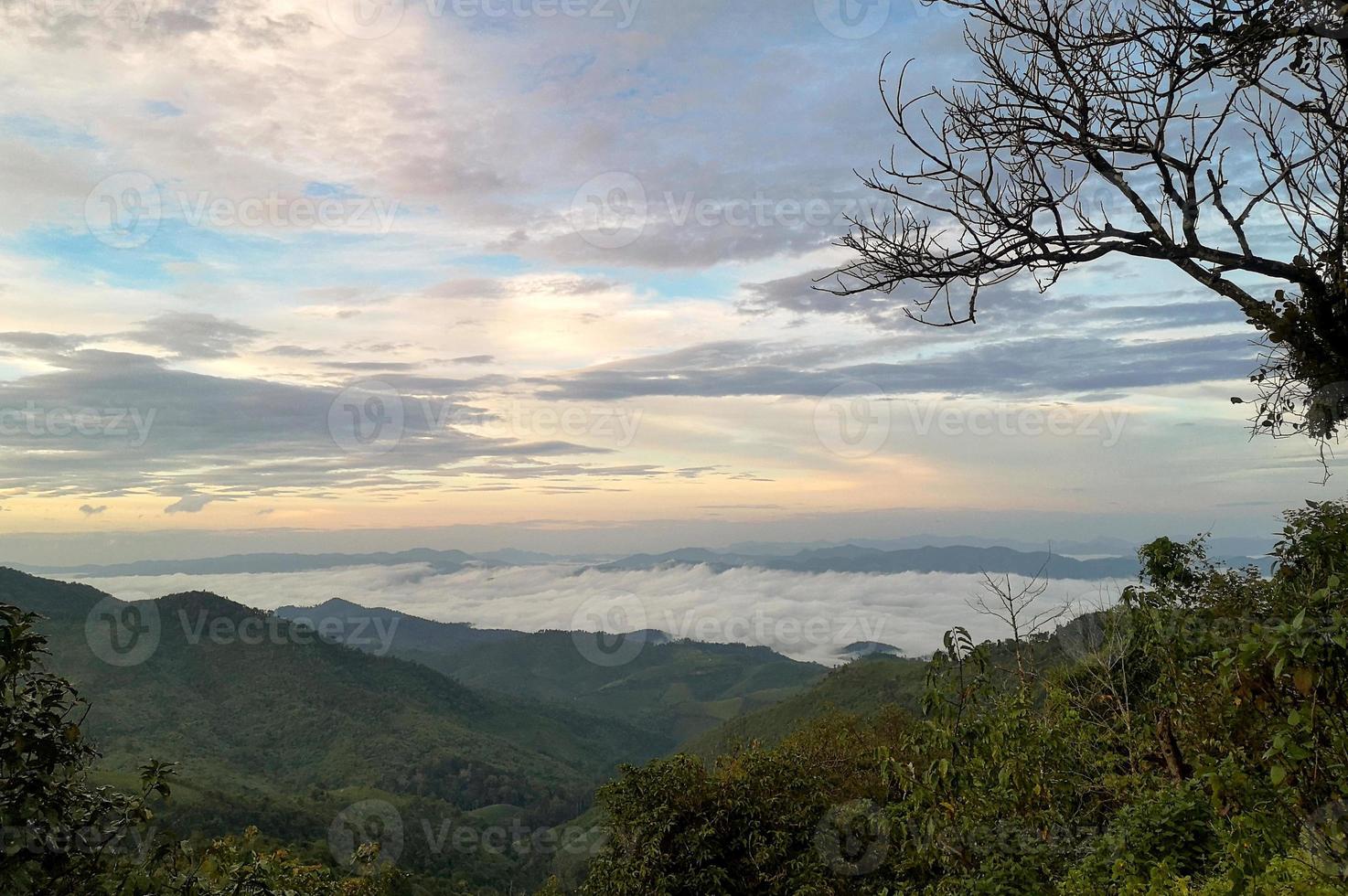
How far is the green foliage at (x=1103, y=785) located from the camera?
4.05 metres

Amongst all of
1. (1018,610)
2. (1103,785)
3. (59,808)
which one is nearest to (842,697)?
(1103,785)

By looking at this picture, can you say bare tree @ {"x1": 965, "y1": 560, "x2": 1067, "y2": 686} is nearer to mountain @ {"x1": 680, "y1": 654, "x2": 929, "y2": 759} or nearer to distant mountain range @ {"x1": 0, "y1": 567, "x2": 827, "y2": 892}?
distant mountain range @ {"x1": 0, "y1": 567, "x2": 827, "y2": 892}

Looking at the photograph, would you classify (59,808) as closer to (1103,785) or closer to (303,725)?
A: (1103,785)

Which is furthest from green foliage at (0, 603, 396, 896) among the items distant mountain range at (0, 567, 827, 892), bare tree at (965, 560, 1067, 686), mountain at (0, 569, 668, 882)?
mountain at (0, 569, 668, 882)

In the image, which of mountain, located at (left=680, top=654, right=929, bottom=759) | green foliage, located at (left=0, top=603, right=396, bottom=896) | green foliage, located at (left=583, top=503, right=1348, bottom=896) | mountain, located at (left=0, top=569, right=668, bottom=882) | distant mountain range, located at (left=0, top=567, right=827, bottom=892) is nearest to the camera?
green foliage, located at (left=583, top=503, right=1348, bottom=896)

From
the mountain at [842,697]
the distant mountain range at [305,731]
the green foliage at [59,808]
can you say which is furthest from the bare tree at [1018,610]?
the mountain at [842,697]

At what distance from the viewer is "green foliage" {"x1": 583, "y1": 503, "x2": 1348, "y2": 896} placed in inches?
159

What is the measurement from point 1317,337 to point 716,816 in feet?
49.9

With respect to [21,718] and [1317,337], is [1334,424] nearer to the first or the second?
[1317,337]

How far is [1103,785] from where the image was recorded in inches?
437

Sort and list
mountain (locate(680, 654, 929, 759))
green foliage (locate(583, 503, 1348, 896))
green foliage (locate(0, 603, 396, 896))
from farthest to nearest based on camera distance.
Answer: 1. mountain (locate(680, 654, 929, 759))
2. green foliage (locate(0, 603, 396, 896))
3. green foliage (locate(583, 503, 1348, 896))

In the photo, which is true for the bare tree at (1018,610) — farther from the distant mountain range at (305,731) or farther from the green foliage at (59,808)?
the distant mountain range at (305,731)

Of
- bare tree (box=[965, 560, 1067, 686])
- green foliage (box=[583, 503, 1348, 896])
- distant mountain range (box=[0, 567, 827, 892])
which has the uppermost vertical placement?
bare tree (box=[965, 560, 1067, 686])

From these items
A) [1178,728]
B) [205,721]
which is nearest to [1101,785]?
[1178,728]
